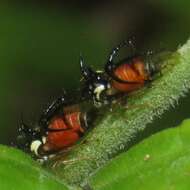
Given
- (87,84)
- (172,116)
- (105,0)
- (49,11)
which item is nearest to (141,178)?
(87,84)

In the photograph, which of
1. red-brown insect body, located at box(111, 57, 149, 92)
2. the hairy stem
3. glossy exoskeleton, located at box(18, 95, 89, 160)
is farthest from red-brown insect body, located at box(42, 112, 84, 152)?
red-brown insect body, located at box(111, 57, 149, 92)

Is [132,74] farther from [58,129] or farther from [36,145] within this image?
[36,145]

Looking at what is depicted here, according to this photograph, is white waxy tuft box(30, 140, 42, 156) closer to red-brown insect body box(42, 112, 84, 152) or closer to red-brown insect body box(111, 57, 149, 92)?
red-brown insect body box(42, 112, 84, 152)

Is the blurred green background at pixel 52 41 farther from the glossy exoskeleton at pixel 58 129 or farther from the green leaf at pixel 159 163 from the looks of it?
the green leaf at pixel 159 163

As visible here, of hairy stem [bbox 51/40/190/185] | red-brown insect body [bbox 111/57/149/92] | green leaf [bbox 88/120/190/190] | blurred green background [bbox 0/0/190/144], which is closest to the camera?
green leaf [bbox 88/120/190/190]

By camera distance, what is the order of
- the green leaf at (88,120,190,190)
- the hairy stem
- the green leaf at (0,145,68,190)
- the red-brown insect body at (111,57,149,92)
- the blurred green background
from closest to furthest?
the green leaf at (88,120,190,190)
the green leaf at (0,145,68,190)
the hairy stem
the red-brown insect body at (111,57,149,92)
the blurred green background

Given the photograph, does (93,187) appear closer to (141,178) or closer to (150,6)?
(141,178)

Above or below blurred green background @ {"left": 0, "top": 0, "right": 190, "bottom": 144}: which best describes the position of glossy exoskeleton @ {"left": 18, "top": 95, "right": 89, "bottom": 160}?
above
